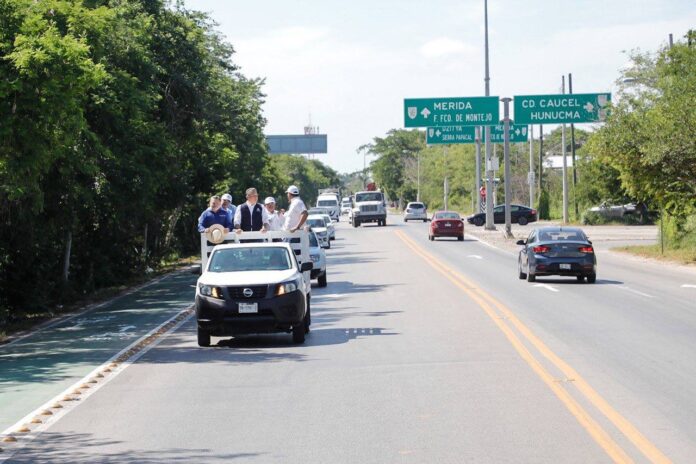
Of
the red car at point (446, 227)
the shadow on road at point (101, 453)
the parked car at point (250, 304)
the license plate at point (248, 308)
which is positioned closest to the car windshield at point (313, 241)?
the parked car at point (250, 304)

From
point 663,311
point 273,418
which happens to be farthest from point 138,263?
point 273,418

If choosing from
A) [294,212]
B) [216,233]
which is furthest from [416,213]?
[216,233]

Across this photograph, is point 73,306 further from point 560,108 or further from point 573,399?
point 560,108

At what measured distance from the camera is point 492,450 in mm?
8906

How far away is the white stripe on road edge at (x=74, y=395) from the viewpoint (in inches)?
400

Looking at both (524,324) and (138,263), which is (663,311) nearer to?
(524,324)

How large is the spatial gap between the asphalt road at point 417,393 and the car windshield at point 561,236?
20.4 ft

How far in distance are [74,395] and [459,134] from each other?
185ft

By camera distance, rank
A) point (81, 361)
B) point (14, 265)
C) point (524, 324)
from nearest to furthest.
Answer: point (81, 361) → point (524, 324) → point (14, 265)

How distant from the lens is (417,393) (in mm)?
11875

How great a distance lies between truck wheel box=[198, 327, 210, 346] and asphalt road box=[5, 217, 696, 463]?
0.94 feet

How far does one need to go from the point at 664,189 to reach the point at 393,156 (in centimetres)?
14456

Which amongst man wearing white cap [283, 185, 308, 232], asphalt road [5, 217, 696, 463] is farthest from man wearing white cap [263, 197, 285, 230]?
asphalt road [5, 217, 696, 463]

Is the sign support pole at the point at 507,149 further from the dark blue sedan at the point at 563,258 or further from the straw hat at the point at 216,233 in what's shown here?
the straw hat at the point at 216,233
